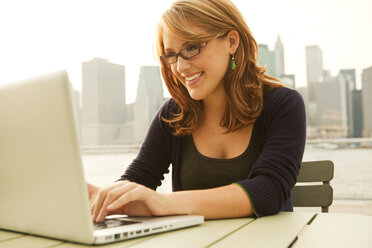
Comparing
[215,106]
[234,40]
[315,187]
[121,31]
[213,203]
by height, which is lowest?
[315,187]

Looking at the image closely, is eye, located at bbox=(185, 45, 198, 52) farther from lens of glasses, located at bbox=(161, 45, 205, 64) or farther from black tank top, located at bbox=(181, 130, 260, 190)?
black tank top, located at bbox=(181, 130, 260, 190)

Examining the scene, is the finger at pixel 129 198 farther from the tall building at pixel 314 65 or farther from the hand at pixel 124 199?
the tall building at pixel 314 65

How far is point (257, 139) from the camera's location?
50.5 inches

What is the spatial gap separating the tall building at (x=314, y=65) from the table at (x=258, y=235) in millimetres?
7894

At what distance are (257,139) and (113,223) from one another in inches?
27.1

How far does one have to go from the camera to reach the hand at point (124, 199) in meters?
0.79

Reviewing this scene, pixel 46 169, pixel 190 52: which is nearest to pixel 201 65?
pixel 190 52

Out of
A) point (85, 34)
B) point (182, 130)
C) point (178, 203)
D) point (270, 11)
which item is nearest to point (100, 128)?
point (85, 34)

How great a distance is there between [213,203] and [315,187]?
74 centimetres

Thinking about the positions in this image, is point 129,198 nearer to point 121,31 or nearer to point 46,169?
point 46,169

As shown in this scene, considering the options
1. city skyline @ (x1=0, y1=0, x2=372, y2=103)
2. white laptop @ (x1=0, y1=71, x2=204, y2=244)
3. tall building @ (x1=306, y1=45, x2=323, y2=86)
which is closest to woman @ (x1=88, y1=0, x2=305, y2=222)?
white laptop @ (x1=0, y1=71, x2=204, y2=244)

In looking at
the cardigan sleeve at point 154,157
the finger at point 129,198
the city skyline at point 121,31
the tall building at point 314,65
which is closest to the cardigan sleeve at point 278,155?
the finger at point 129,198

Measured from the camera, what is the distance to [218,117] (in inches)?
56.4

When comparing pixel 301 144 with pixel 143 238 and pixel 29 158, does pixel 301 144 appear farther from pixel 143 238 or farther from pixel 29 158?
pixel 29 158
